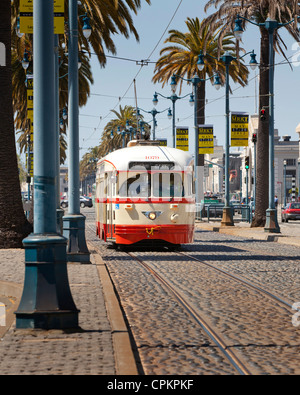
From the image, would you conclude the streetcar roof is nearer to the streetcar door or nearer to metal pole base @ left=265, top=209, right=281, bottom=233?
the streetcar door

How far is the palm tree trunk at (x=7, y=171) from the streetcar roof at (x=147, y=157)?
325 cm

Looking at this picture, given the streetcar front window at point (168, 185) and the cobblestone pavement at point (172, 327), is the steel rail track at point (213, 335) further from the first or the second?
the streetcar front window at point (168, 185)

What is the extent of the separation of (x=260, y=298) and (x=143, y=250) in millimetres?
→ 11921

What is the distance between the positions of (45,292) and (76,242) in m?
8.56

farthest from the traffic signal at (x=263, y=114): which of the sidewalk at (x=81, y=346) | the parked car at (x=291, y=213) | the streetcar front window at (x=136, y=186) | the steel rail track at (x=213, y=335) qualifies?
the sidewalk at (x=81, y=346)

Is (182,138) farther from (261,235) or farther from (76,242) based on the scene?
(76,242)

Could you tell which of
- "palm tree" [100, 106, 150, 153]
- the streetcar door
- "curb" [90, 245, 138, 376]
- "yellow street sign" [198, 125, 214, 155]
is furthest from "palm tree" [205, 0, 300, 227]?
"palm tree" [100, 106, 150, 153]

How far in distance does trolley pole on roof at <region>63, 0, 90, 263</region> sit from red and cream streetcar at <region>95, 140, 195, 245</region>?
4195 millimetres

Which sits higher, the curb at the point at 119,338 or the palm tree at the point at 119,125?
the palm tree at the point at 119,125

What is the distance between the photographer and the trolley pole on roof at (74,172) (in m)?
17.0

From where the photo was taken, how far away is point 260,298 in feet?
38.5

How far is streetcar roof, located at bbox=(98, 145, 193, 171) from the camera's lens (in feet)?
71.9

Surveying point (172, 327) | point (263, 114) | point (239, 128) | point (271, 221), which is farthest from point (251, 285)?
point (239, 128)

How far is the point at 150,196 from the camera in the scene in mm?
21703
